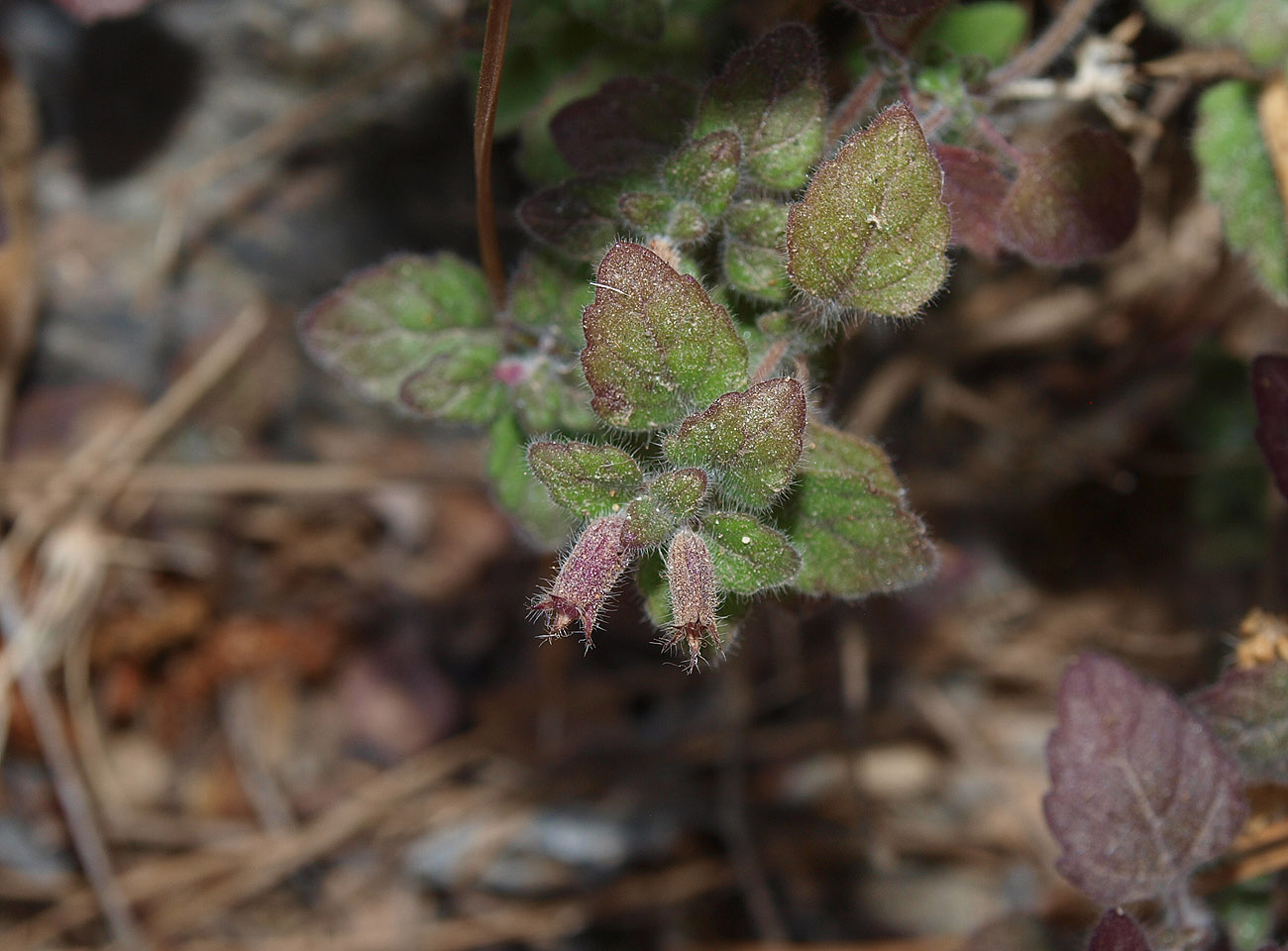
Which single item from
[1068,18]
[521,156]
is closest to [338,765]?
[521,156]

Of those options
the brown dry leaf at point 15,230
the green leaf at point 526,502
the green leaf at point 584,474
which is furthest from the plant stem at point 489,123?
the brown dry leaf at point 15,230

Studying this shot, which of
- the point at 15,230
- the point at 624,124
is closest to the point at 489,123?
the point at 624,124

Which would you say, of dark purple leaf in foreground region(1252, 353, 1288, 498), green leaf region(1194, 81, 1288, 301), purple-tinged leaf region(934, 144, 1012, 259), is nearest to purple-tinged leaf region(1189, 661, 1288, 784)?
dark purple leaf in foreground region(1252, 353, 1288, 498)

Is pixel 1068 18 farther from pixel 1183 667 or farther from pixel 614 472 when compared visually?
pixel 1183 667

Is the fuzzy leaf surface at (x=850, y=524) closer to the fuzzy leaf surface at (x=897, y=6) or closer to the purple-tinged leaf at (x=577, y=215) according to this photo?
the purple-tinged leaf at (x=577, y=215)

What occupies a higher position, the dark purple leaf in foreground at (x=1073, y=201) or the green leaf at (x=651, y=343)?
the dark purple leaf in foreground at (x=1073, y=201)
